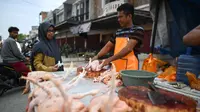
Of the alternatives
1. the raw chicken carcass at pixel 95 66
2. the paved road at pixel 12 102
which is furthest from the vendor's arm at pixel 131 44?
the paved road at pixel 12 102

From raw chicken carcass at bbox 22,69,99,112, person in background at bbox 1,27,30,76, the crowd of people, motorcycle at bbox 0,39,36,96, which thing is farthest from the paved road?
raw chicken carcass at bbox 22,69,99,112

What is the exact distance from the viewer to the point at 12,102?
4.40 meters

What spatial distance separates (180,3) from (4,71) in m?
5.32

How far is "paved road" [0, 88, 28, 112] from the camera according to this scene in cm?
395

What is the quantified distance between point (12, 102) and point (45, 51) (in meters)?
2.68

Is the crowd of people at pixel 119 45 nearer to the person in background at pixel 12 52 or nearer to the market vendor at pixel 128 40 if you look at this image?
the market vendor at pixel 128 40

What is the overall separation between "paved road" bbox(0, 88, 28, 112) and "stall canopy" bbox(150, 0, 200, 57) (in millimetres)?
3955

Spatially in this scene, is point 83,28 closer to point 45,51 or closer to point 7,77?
point 7,77

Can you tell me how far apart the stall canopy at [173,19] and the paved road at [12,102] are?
3955mm

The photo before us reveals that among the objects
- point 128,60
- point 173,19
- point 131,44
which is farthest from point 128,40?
point 173,19

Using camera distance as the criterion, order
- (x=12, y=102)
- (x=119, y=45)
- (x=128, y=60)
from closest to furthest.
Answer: (x=128, y=60) < (x=119, y=45) < (x=12, y=102)

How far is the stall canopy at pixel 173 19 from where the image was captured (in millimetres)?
2309

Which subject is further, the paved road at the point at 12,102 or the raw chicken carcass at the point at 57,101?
the paved road at the point at 12,102

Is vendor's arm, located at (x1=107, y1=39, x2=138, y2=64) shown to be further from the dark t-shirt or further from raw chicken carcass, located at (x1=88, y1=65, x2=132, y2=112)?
raw chicken carcass, located at (x1=88, y1=65, x2=132, y2=112)
